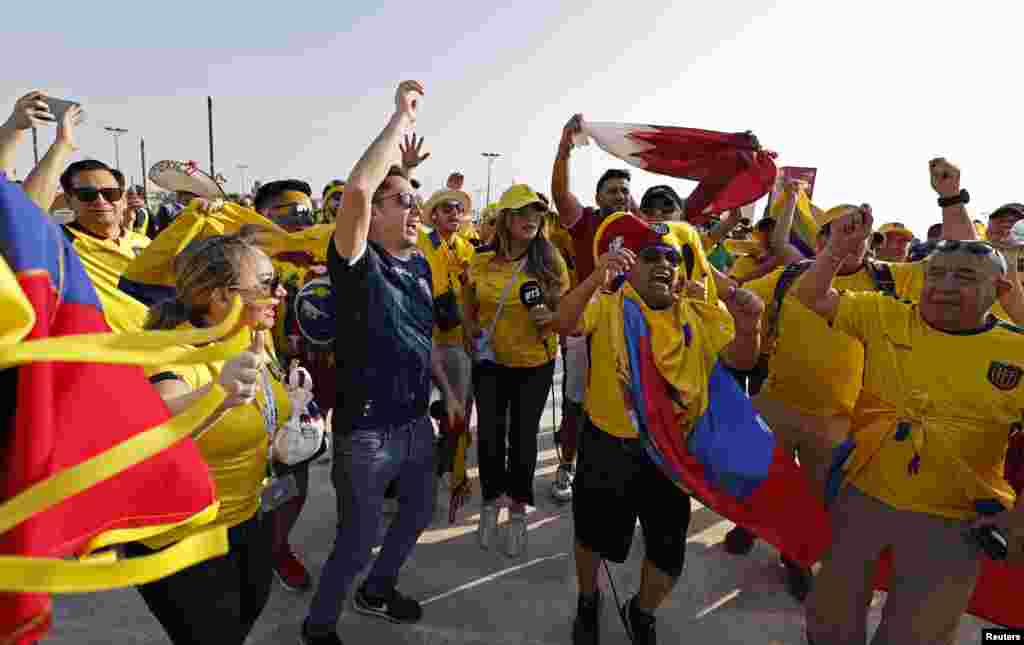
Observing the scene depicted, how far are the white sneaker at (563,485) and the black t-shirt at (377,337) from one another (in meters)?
2.31

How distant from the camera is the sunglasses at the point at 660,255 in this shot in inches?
103

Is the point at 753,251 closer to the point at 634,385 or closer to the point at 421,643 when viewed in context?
the point at 634,385

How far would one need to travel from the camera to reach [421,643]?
2.92 m

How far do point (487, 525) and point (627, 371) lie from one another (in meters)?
1.90

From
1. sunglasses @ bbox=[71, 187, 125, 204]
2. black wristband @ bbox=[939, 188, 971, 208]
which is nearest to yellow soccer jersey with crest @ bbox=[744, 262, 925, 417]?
black wristband @ bbox=[939, 188, 971, 208]


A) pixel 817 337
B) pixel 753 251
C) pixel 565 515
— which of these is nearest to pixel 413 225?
pixel 817 337

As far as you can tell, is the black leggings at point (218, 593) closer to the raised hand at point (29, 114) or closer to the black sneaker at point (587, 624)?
the black sneaker at point (587, 624)

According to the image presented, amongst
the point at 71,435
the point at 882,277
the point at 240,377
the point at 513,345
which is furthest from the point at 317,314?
the point at 882,277

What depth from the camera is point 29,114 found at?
8.04ft

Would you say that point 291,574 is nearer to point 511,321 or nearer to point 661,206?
point 511,321

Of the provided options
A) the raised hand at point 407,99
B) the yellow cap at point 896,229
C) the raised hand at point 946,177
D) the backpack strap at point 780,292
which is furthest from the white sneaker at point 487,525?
the yellow cap at point 896,229

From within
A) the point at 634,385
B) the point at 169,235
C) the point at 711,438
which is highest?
the point at 169,235

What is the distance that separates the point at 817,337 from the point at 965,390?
3.44 ft

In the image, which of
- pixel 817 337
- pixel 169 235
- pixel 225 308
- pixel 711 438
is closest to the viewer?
pixel 225 308
